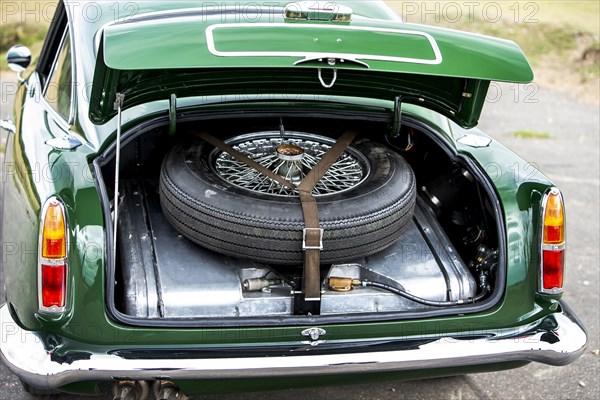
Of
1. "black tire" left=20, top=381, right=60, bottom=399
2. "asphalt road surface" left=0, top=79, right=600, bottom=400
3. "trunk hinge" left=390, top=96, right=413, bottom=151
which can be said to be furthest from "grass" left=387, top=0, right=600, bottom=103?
"black tire" left=20, top=381, right=60, bottom=399

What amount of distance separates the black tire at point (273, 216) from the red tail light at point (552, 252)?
54 centimetres

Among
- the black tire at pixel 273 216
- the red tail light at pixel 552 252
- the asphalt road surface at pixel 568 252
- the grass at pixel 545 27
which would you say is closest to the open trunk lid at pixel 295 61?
the black tire at pixel 273 216

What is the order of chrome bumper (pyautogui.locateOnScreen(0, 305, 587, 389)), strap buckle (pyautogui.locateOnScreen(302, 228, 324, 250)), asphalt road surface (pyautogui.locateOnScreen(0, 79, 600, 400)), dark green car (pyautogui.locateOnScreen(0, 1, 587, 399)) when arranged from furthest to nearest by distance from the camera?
asphalt road surface (pyautogui.locateOnScreen(0, 79, 600, 400))
strap buckle (pyautogui.locateOnScreen(302, 228, 324, 250))
dark green car (pyautogui.locateOnScreen(0, 1, 587, 399))
chrome bumper (pyautogui.locateOnScreen(0, 305, 587, 389))

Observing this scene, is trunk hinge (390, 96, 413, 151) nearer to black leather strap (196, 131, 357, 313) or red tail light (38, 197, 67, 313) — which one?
black leather strap (196, 131, 357, 313)

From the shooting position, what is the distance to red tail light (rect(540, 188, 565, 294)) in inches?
116

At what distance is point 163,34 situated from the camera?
2717 mm

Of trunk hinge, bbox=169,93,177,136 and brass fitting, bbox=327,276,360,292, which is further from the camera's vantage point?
→ trunk hinge, bbox=169,93,177,136

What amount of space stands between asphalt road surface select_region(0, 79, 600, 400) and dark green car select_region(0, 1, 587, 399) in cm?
67

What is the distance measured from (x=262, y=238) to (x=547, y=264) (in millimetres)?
1135

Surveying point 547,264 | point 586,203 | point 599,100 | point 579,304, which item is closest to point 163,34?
point 547,264

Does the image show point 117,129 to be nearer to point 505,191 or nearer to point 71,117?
point 71,117

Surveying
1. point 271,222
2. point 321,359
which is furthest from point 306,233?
point 321,359

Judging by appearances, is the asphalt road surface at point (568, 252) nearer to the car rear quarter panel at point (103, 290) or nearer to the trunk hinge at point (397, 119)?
the car rear quarter panel at point (103, 290)

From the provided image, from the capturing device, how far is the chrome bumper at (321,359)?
2.52 m
